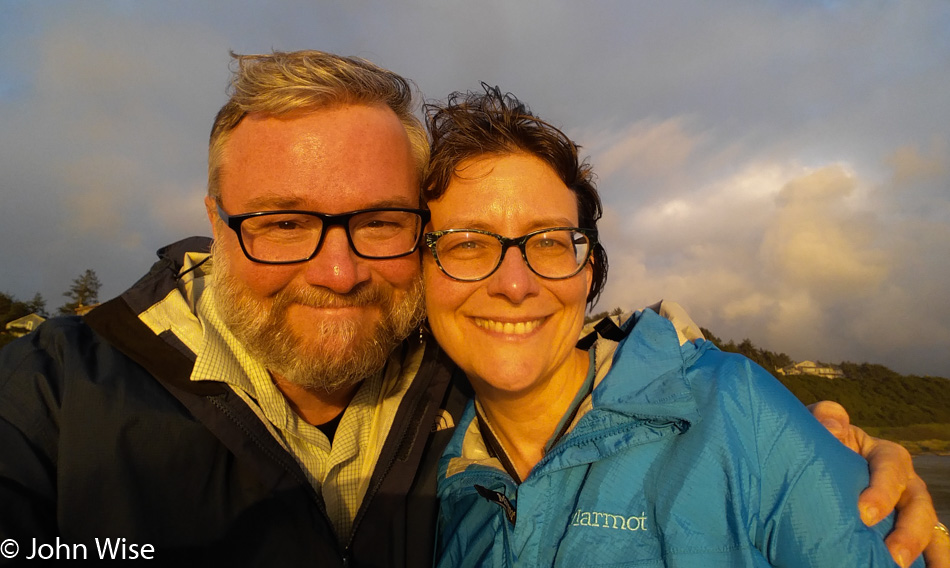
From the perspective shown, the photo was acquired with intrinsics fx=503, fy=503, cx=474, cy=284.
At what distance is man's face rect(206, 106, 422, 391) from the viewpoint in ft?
8.23

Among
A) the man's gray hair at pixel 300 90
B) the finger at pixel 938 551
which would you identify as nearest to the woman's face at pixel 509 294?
the man's gray hair at pixel 300 90

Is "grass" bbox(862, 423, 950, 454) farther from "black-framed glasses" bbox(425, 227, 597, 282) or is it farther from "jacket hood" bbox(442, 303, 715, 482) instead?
"black-framed glasses" bbox(425, 227, 597, 282)

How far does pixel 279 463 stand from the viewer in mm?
2221

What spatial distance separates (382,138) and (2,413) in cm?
201

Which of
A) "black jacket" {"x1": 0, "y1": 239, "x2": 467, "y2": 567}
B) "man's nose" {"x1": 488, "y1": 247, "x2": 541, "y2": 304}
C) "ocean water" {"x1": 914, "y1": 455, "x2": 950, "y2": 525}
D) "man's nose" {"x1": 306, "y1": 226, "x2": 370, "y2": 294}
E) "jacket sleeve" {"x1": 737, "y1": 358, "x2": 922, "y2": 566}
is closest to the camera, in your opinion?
"jacket sleeve" {"x1": 737, "y1": 358, "x2": 922, "y2": 566}

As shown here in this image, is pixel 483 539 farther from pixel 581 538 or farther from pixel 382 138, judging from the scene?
pixel 382 138

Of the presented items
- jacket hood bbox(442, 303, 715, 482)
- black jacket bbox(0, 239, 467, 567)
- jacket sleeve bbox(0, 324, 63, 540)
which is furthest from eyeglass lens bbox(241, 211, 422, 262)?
jacket hood bbox(442, 303, 715, 482)

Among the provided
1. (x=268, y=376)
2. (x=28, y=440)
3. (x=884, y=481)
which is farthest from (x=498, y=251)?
(x=28, y=440)

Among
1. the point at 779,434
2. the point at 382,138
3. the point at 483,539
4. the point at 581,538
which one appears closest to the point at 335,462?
the point at 483,539

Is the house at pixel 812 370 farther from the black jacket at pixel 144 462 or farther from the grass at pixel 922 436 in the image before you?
the black jacket at pixel 144 462

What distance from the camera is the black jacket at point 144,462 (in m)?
1.95

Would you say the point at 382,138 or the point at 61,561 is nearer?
the point at 61,561

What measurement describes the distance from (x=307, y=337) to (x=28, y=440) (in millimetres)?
1123

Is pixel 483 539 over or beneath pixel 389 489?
beneath
